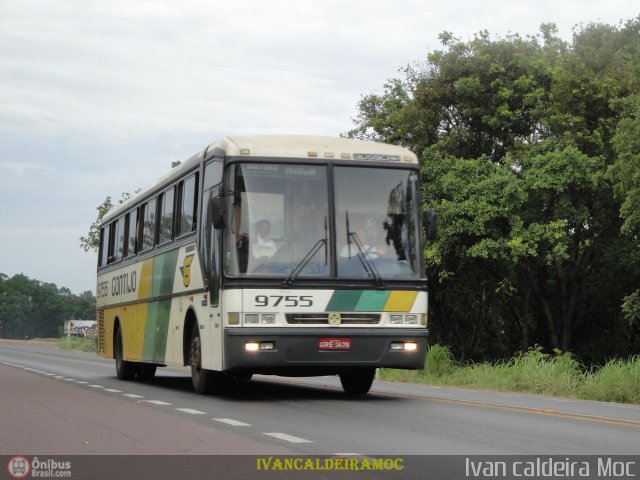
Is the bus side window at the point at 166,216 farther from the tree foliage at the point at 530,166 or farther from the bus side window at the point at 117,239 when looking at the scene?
the tree foliage at the point at 530,166

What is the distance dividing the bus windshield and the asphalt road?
1815 mm

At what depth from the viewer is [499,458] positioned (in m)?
9.34

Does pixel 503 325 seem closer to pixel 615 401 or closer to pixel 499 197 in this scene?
pixel 499 197

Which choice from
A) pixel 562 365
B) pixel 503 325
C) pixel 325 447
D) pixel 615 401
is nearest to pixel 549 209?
pixel 503 325

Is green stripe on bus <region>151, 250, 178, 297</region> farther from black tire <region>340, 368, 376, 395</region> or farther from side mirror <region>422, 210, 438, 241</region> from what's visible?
side mirror <region>422, 210, 438, 241</region>

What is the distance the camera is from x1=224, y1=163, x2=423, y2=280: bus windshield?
15.1m

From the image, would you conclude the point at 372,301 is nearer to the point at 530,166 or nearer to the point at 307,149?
the point at 307,149

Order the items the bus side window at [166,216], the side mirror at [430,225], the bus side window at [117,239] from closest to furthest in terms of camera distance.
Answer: the side mirror at [430,225], the bus side window at [166,216], the bus side window at [117,239]

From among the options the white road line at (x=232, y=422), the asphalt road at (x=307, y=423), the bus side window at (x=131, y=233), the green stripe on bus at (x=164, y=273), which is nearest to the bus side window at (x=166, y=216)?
the green stripe on bus at (x=164, y=273)

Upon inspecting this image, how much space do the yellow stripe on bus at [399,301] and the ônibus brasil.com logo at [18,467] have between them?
6.69m

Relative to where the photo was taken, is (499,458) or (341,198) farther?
(341,198)

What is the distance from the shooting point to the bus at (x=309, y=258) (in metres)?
15.0

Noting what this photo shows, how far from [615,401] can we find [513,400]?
1.83m

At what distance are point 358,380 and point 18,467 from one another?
30.3 feet
